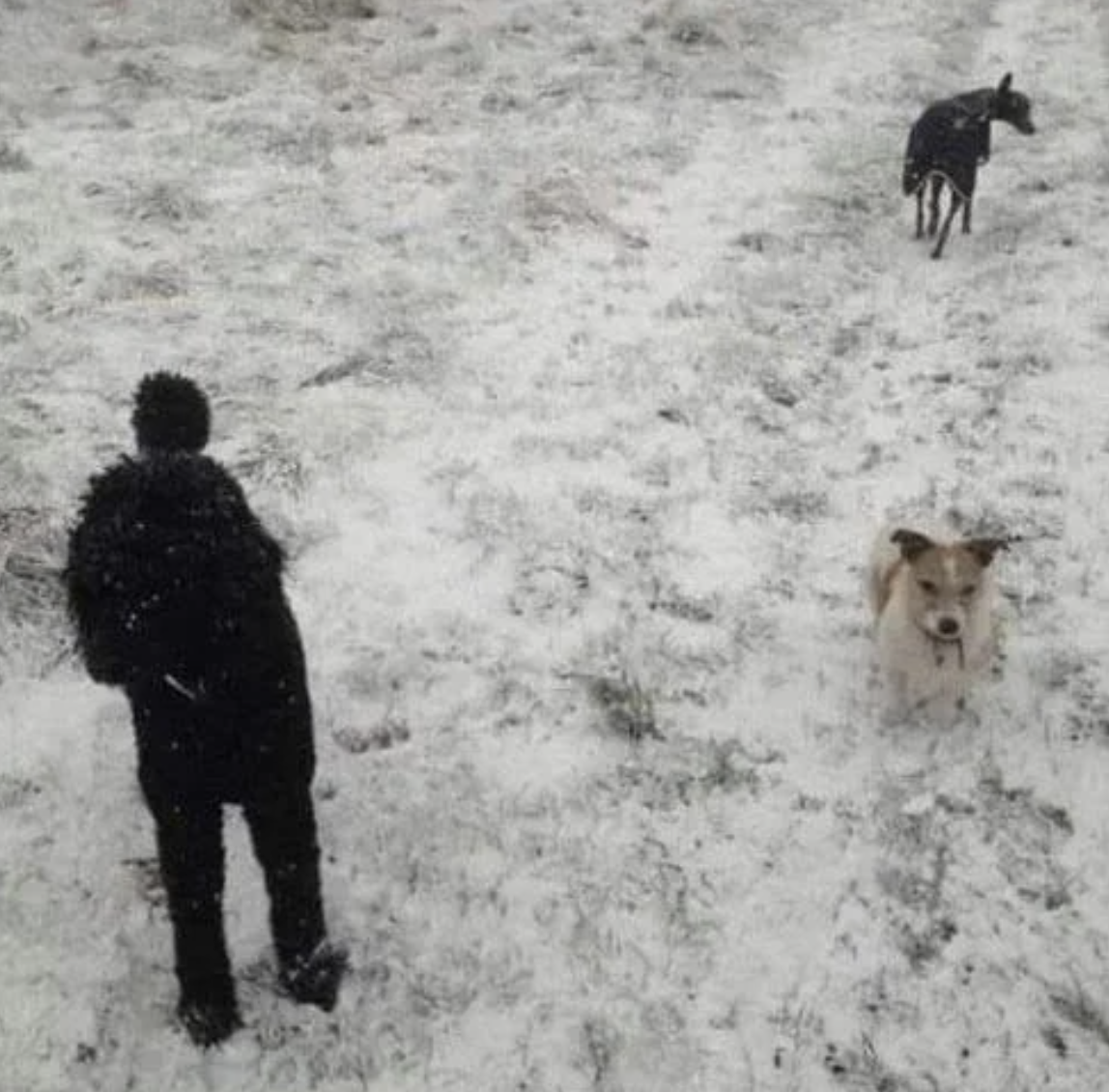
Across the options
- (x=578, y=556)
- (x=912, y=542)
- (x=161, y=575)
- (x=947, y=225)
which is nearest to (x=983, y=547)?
(x=912, y=542)

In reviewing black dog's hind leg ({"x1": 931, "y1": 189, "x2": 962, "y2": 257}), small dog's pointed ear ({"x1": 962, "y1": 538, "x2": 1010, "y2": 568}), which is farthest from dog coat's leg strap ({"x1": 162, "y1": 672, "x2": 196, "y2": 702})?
black dog's hind leg ({"x1": 931, "y1": 189, "x2": 962, "y2": 257})

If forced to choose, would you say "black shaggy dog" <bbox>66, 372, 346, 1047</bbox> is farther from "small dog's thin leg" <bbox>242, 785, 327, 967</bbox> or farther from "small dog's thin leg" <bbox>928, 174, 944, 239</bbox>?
"small dog's thin leg" <bbox>928, 174, 944, 239</bbox>

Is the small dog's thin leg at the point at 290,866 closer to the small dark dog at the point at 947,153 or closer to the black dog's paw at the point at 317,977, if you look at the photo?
the black dog's paw at the point at 317,977

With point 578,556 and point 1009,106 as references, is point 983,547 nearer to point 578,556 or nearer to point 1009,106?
point 578,556

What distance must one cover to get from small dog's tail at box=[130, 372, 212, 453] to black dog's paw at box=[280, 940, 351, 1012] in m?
2.11

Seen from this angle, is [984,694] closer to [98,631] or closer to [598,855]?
[598,855]

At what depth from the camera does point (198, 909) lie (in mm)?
4594

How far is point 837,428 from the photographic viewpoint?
33.8 feet

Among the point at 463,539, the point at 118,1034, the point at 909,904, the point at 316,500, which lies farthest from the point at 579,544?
the point at 118,1034

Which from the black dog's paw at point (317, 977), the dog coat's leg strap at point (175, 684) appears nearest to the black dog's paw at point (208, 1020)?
the black dog's paw at point (317, 977)

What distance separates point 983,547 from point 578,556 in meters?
2.84

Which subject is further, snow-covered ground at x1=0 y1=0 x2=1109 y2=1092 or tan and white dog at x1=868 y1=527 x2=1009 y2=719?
tan and white dog at x1=868 y1=527 x2=1009 y2=719

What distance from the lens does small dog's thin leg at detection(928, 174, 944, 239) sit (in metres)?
13.8

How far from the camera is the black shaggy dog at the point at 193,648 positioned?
13.8ft
